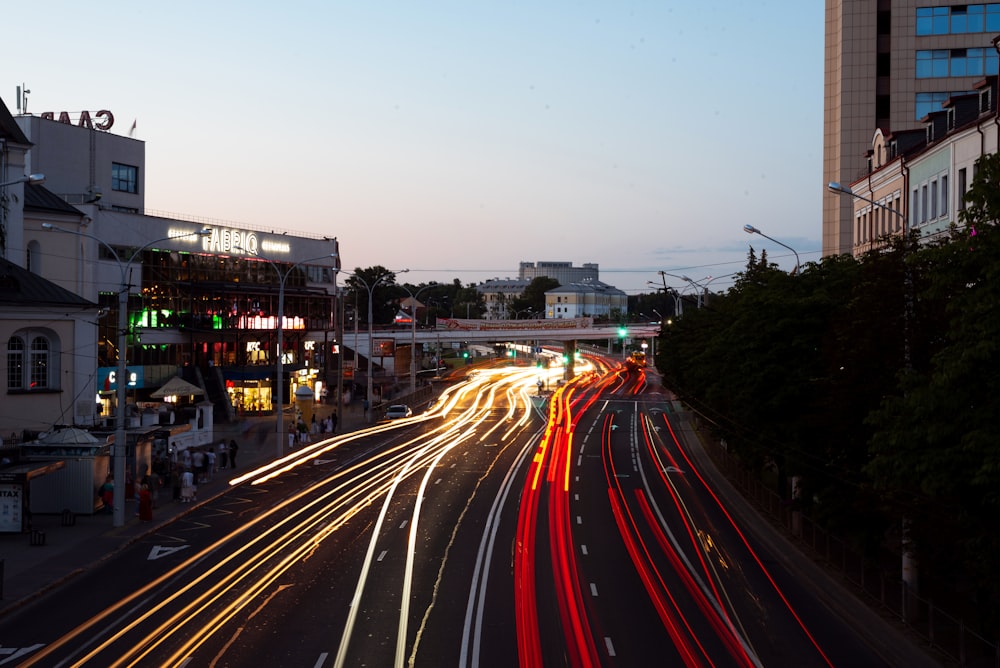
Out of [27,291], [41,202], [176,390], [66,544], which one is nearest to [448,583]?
[66,544]

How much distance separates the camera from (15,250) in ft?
163

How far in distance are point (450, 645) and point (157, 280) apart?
60.9 meters

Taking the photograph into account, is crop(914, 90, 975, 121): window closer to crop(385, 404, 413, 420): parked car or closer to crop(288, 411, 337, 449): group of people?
crop(385, 404, 413, 420): parked car

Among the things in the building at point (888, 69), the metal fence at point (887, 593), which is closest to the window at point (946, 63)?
the building at point (888, 69)

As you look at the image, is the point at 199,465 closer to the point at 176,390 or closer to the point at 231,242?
the point at 176,390

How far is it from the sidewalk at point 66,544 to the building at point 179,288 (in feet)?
97.0

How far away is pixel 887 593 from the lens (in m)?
23.1

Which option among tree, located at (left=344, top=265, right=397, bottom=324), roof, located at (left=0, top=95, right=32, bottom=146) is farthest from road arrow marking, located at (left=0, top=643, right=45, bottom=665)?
tree, located at (left=344, top=265, right=397, bottom=324)

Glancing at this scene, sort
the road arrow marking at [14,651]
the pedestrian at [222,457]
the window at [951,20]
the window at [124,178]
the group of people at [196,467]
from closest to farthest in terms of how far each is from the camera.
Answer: the road arrow marking at [14,651], the group of people at [196,467], the pedestrian at [222,457], the window at [951,20], the window at [124,178]

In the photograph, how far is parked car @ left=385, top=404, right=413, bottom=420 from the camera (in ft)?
240

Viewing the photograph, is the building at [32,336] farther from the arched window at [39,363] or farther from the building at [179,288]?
the building at [179,288]

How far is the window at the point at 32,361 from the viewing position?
148 feet

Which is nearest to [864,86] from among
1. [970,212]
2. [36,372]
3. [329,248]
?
[329,248]

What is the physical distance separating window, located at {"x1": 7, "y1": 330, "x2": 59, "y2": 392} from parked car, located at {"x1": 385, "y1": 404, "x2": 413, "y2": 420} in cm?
2894
